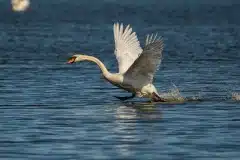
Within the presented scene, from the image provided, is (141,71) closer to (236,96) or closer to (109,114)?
(236,96)

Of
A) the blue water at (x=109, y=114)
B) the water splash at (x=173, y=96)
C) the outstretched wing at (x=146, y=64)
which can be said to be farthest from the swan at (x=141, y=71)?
the blue water at (x=109, y=114)

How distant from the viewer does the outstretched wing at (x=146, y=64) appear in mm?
22562

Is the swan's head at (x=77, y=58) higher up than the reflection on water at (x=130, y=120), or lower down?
higher up

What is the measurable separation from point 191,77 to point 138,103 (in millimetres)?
6114

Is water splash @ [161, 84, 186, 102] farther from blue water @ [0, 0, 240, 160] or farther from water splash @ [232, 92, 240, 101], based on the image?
water splash @ [232, 92, 240, 101]

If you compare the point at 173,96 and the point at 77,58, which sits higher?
the point at 77,58

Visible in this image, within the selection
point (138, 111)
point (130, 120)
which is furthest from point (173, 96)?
point (130, 120)

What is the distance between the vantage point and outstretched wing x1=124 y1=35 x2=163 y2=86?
74.0 ft

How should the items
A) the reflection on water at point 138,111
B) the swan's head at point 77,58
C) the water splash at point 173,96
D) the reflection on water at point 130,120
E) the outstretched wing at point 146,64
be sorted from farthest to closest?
1. the water splash at point 173,96
2. the swan's head at point 77,58
3. the outstretched wing at point 146,64
4. the reflection on water at point 138,111
5. the reflection on water at point 130,120

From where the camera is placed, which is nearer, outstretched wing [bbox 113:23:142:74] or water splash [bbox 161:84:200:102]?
water splash [bbox 161:84:200:102]

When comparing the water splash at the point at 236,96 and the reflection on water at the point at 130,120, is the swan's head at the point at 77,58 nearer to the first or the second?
the reflection on water at the point at 130,120

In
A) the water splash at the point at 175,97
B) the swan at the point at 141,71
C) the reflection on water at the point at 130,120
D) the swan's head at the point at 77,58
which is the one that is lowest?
the reflection on water at the point at 130,120

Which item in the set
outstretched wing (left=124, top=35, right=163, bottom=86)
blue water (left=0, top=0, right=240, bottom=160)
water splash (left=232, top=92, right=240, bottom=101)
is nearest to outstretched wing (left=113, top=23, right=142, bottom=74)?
blue water (left=0, top=0, right=240, bottom=160)

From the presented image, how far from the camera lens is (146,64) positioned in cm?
2311
